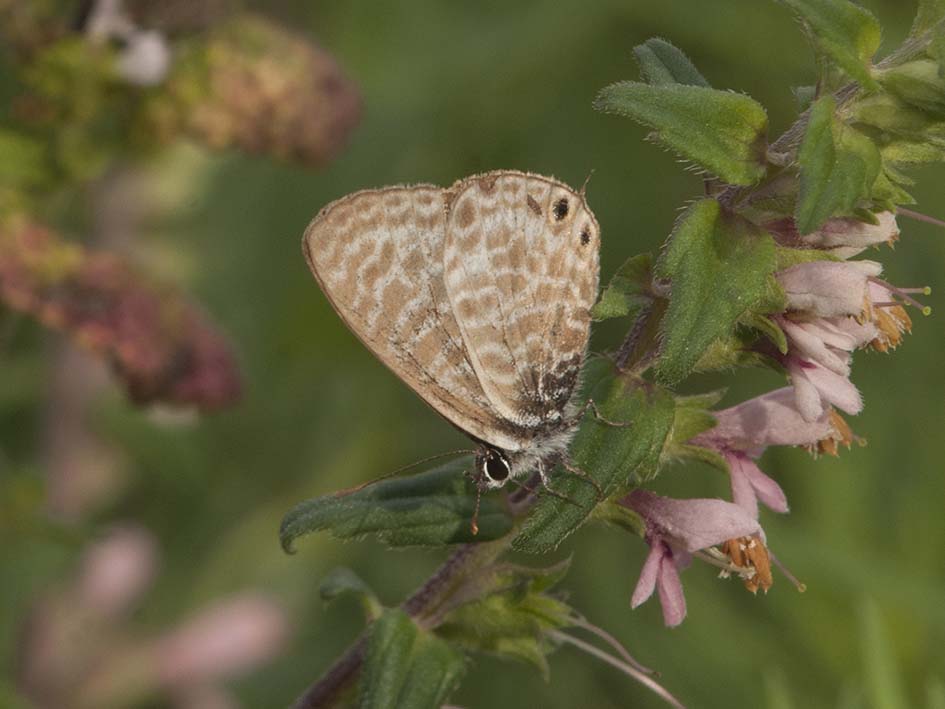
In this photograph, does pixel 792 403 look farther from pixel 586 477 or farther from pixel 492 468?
pixel 492 468

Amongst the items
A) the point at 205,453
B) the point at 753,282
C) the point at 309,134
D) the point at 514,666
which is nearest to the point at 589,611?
the point at 514,666

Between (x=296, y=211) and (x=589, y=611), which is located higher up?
(x=296, y=211)

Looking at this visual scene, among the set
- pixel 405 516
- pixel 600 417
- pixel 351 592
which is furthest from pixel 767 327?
pixel 351 592

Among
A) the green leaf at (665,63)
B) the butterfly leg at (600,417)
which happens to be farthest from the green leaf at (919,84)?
the butterfly leg at (600,417)

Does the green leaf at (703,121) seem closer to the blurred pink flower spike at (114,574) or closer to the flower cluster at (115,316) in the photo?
the flower cluster at (115,316)

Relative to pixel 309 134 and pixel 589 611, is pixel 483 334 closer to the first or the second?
pixel 309 134

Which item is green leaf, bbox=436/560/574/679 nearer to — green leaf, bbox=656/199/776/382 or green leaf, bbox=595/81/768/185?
green leaf, bbox=656/199/776/382
